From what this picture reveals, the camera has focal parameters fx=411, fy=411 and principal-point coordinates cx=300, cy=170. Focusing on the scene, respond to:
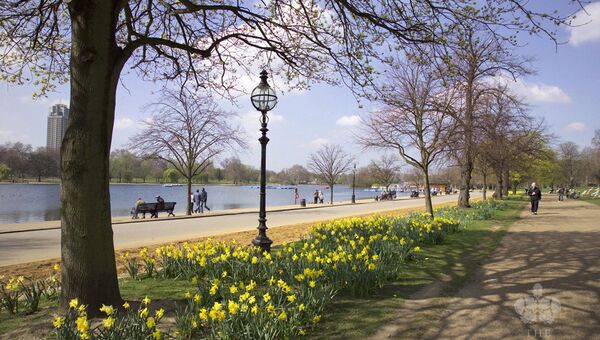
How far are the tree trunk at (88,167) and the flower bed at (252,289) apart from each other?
0.35 metres

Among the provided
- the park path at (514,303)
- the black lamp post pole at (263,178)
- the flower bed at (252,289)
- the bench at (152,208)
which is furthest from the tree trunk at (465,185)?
the black lamp post pole at (263,178)

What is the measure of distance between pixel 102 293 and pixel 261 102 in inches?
199

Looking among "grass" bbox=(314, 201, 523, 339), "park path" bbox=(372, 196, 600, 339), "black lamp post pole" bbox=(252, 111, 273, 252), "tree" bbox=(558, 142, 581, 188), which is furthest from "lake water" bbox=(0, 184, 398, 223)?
"tree" bbox=(558, 142, 581, 188)

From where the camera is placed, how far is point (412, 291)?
5.96 meters

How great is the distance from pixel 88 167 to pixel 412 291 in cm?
457

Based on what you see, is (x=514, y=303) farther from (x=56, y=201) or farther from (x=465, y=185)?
(x=56, y=201)

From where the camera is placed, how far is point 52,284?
5.64 metres

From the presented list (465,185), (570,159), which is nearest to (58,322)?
(465,185)

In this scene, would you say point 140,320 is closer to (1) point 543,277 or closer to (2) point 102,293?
(2) point 102,293

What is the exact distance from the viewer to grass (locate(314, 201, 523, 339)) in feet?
14.6

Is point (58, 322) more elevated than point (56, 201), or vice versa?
point (58, 322)

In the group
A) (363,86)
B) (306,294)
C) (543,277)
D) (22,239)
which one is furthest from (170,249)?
(22,239)

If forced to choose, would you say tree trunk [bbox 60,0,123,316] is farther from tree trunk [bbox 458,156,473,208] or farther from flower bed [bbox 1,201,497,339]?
tree trunk [bbox 458,156,473,208]

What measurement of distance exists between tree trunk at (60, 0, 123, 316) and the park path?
10.2 feet
